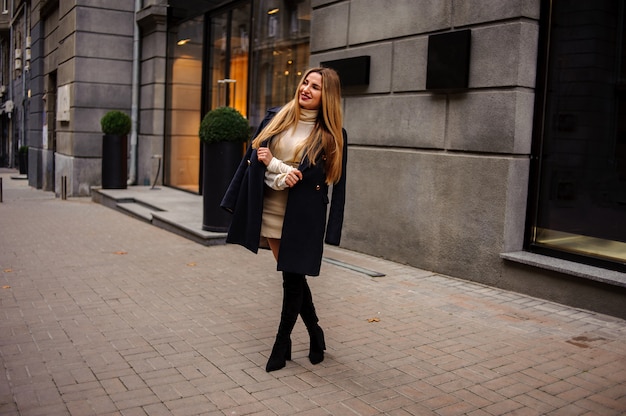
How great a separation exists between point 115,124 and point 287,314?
12.9 meters

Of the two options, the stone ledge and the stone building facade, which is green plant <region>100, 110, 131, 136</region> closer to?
the stone building facade

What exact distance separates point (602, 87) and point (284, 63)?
23.2 feet

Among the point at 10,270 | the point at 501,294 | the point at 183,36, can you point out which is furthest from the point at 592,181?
the point at 183,36

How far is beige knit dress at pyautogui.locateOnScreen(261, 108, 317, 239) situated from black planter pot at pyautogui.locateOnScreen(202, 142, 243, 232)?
208 inches

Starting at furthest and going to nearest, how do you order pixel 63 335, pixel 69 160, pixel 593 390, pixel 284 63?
pixel 69 160 → pixel 284 63 → pixel 63 335 → pixel 593 390

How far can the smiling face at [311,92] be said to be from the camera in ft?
14.8

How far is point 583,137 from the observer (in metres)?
6.92

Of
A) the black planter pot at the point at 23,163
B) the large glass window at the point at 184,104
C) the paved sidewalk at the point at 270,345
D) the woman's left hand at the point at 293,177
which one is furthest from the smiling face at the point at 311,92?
the black planter pot at the point at 23,163

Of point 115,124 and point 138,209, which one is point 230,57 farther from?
point 138,209

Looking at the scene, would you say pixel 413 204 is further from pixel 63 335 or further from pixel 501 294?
pixel 63 335

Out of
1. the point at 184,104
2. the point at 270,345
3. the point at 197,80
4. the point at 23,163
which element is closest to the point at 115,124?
the point at 184,104

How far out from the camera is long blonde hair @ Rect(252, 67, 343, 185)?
448 centimetres

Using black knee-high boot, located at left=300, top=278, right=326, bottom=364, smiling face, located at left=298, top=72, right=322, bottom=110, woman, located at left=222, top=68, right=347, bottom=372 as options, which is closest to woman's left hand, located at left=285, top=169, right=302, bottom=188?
woman, located at left=222, top=68, right=347, bottom=372

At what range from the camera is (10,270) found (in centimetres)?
778
